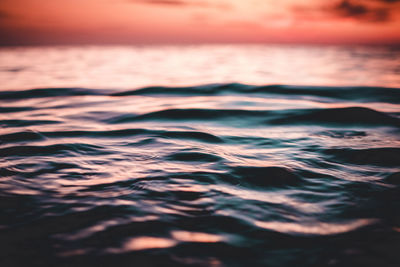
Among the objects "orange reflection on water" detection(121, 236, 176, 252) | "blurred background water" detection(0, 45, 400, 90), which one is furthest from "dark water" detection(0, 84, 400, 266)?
"blurred background water" detection(0, 45, 400, 90)

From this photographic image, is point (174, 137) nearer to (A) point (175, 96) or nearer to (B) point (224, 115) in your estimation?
(B) point (224, 115)

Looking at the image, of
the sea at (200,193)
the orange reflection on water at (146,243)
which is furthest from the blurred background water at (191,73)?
the orange reflection on water at (146,243)

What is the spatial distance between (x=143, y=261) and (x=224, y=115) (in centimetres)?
486

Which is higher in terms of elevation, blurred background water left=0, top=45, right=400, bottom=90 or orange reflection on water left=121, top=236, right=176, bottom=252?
blurred background water left=0, top=45, right=400, bottom=90

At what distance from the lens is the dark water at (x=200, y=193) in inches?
67.4

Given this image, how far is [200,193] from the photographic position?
245 centimetres

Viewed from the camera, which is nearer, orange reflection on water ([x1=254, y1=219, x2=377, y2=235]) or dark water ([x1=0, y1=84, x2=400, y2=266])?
dark water ([x1=0, y1=84, x2=400, y2=266])

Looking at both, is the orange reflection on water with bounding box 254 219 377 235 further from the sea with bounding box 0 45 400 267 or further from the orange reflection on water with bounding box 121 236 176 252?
the orange reflection on water with bounding box 121 236 176 252

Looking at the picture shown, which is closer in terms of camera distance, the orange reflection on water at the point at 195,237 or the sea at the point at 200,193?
the sea at the point at 200,193

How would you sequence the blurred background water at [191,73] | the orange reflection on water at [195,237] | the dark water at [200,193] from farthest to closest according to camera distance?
the blurred background water at [191,73]
the orange reflection on water at [195,237]
the dark water at [200,193]

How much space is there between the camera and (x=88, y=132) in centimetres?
476

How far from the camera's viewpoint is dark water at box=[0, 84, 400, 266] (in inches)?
67.4

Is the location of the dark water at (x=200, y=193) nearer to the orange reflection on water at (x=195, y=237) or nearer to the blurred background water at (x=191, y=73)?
the orange reflection on water at (x=195, y=237)

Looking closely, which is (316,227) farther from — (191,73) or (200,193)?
(191,73)
